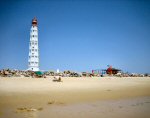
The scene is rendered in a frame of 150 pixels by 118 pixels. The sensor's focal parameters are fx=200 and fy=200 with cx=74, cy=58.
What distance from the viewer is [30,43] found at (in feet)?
187

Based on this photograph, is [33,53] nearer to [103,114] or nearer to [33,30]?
[33,30]

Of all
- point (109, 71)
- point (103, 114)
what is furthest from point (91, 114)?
point (109, 71)

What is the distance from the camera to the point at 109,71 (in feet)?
179

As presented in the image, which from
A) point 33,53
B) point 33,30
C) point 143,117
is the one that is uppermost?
point 33,30

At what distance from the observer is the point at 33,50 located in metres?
56.0

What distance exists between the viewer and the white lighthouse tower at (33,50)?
178 ft

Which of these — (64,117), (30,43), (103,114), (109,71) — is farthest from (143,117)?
(30,43)

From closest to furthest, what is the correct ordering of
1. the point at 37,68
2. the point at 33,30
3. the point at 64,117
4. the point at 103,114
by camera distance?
the point at 64,117 < the point at 103,114 < the point at 37,68 < the point at 33,30

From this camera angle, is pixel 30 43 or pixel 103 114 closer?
pixel 103 114

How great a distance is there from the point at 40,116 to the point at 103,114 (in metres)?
Answer: 1.99

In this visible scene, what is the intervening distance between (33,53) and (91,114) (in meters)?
50.7

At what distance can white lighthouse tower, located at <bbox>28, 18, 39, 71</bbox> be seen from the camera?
54250 millimetres

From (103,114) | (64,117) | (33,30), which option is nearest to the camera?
(64,117)

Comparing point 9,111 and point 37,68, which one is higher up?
point 37,68
